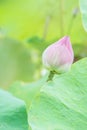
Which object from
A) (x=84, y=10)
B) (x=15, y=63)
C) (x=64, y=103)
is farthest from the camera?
(x=15, y=63)

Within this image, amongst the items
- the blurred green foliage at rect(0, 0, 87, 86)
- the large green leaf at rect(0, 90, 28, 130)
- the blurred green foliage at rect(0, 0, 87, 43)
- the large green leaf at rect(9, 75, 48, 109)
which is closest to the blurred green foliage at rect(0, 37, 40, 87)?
the blurred green foliage at rect(0, 0, 87, 86)

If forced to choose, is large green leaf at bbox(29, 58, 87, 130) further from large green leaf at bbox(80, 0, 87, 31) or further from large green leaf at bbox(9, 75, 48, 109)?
large green leaf at bbox(9, 75, 48, 109)

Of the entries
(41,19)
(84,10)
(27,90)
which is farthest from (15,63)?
(84,10)

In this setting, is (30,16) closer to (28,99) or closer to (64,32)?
(64,32)

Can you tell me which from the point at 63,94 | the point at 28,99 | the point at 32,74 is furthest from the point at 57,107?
the point at 32,74

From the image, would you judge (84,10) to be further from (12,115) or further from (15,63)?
(15,63)
